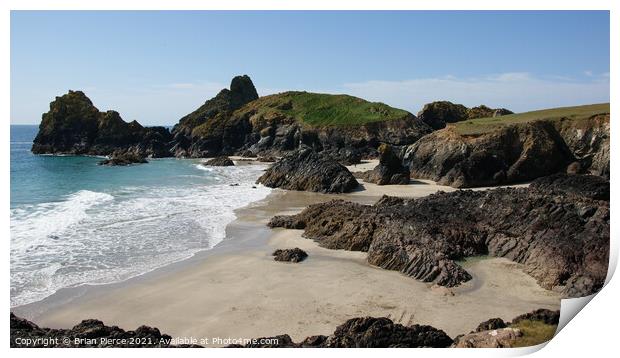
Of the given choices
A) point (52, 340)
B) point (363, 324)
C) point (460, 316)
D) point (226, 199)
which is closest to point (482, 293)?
point (460, 316)

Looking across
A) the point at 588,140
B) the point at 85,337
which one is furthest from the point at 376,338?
the point at 588,140

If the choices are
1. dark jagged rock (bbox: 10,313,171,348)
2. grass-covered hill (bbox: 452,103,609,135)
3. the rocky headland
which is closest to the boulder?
grass-covered hill (bbox: 452,103,609,135)

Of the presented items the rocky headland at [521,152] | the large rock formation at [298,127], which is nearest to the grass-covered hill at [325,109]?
the large rock formation at [298,127]

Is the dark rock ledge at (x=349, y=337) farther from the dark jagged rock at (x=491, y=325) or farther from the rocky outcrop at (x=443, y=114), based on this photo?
the rocky outcrop at (x=443, y=114)

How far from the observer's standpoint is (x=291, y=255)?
16.0 m

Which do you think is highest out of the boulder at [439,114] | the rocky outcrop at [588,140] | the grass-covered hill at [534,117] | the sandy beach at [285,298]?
the boulder at [439,114]

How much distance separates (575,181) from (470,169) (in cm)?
718

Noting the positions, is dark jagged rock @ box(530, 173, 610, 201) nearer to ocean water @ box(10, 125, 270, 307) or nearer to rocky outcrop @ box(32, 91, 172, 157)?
ocean water @ box(10, 125, 270, 307)

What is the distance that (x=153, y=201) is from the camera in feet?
91.0

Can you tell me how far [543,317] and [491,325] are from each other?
1084 millimetres

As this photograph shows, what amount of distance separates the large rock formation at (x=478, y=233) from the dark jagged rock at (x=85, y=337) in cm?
731

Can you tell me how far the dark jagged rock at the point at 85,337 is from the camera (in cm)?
941

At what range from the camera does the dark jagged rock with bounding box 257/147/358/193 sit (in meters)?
30.9
